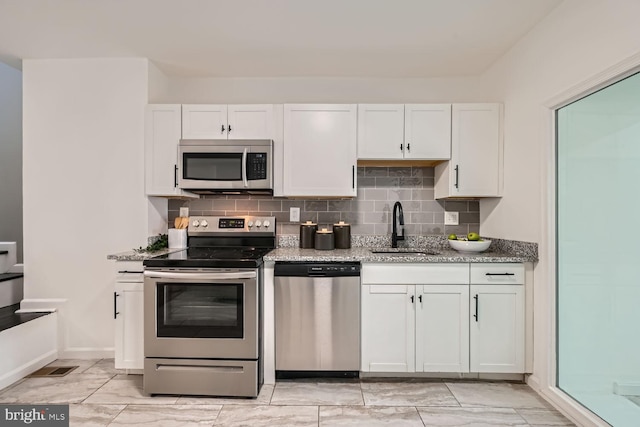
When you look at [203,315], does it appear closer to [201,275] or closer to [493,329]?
[201,275]

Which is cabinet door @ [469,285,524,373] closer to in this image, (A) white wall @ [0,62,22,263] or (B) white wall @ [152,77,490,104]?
(B) white wall @ [152,77,490,104]

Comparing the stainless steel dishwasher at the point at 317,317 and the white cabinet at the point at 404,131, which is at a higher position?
the white cabinet at the point at 404,131

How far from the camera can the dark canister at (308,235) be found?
3.12 meters

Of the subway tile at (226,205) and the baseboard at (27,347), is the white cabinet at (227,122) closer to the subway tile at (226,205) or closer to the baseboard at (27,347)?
the subway tile at (226,205)

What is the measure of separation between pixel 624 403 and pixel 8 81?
234 inches

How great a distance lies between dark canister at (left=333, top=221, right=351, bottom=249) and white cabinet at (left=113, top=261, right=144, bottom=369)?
1527mm

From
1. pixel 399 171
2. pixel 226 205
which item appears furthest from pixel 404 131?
pixel 226 205

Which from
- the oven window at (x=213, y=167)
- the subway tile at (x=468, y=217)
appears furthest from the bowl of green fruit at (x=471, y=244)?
the oven window at (x=213, y=167)

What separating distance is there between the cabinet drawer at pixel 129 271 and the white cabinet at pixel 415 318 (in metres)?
1.63

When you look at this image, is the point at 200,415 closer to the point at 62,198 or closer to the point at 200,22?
the point at 62,198

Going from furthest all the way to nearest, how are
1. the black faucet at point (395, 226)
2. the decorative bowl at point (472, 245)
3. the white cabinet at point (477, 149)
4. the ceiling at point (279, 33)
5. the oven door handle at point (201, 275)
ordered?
the black faucet at point (395, 226) < the white cabinet at point (477, 149) < the decorative bowl at point (472, 245) < the oven door handle at point (201, 275) < the ceiling at point (279, 33)

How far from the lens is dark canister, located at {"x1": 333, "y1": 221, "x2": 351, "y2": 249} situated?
3.08m

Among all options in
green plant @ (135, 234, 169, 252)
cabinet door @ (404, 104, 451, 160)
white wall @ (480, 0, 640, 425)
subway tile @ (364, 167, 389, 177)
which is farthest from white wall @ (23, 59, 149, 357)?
white wall @ (480, 0, 640, 425)

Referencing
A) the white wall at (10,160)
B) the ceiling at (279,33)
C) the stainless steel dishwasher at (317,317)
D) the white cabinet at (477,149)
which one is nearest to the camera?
the ceiling at (279,33)
